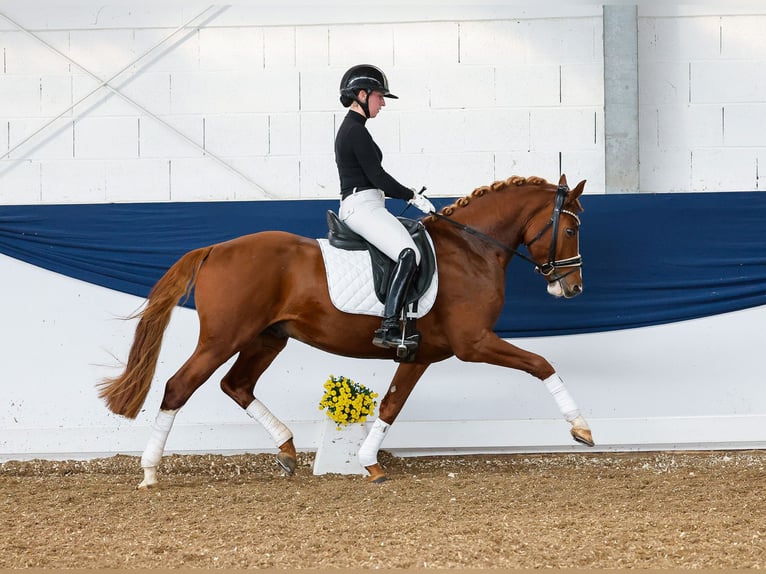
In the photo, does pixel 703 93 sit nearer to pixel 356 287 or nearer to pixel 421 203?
pixel 421 203

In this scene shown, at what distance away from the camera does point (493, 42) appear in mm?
6363

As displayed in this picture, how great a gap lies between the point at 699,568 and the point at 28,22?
18.5 ft

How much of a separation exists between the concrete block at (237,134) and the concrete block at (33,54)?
1.11 m

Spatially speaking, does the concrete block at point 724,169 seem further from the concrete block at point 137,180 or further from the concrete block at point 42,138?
the concrete block at point 42,138

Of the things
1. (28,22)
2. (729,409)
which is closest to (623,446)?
(729,409)

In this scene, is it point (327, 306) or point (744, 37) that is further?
point (744, 37)

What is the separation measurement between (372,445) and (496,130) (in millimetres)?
2514

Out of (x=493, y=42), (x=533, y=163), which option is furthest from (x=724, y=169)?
(x=493, y=42)

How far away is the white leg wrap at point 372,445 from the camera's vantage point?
504 centimetres

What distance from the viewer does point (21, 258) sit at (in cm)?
613

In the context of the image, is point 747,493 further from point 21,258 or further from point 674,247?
point 21,258

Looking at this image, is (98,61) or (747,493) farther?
(98,61)

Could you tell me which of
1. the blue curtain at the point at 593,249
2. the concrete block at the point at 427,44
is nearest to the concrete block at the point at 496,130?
the concrete block at the point at 427,44

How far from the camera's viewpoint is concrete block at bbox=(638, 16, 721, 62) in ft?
20.9
